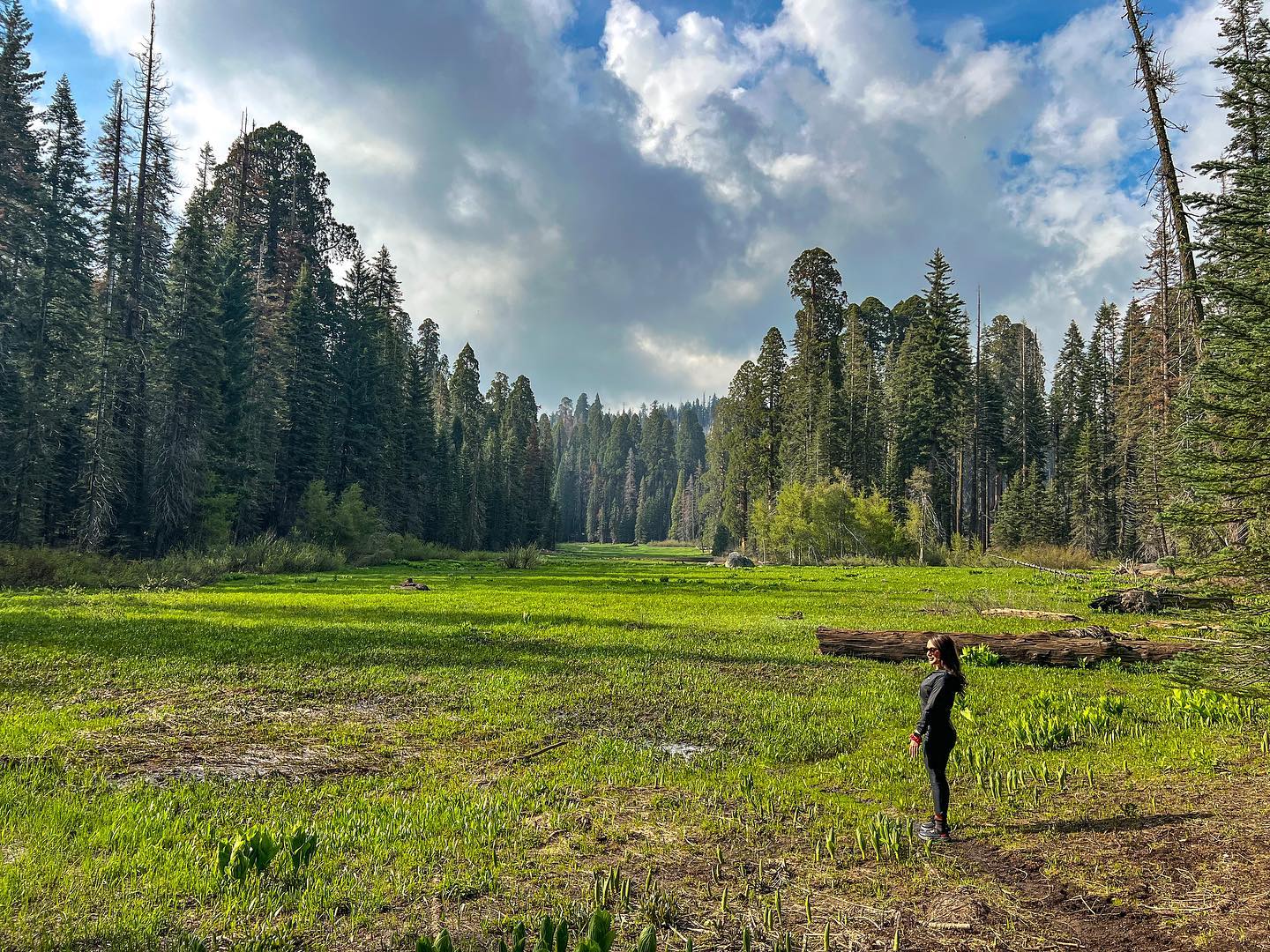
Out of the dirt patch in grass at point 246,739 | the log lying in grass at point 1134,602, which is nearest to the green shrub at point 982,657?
the log lying in grass at point 1134,602

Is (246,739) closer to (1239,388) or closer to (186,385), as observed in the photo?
(1239,388)

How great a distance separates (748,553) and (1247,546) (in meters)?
65.2

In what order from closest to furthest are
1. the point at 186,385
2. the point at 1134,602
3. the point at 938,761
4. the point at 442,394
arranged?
the point at 938,761, the point at 1134,602, the point at 186,385, the point at 442,394

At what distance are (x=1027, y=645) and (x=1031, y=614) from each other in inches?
214

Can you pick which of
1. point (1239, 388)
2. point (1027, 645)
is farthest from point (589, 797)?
point (1027, 645)

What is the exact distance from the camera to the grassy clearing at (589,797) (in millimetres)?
4238

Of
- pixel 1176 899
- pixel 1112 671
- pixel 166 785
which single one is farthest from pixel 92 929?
pixel 1112 671

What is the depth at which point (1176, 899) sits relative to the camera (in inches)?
179

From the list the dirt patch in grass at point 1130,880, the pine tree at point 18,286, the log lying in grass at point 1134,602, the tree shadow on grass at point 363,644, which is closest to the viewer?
the dirt patch in grass at point 1130,880

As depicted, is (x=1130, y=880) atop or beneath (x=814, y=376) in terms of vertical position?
beneath

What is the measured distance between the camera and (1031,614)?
1792 centimetres

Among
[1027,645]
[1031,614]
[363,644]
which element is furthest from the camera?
[1031,614]

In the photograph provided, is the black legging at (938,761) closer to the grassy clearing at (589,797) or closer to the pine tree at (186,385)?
the grassy clearing at (589,797)

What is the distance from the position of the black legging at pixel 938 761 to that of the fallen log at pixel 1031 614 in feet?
47.4
